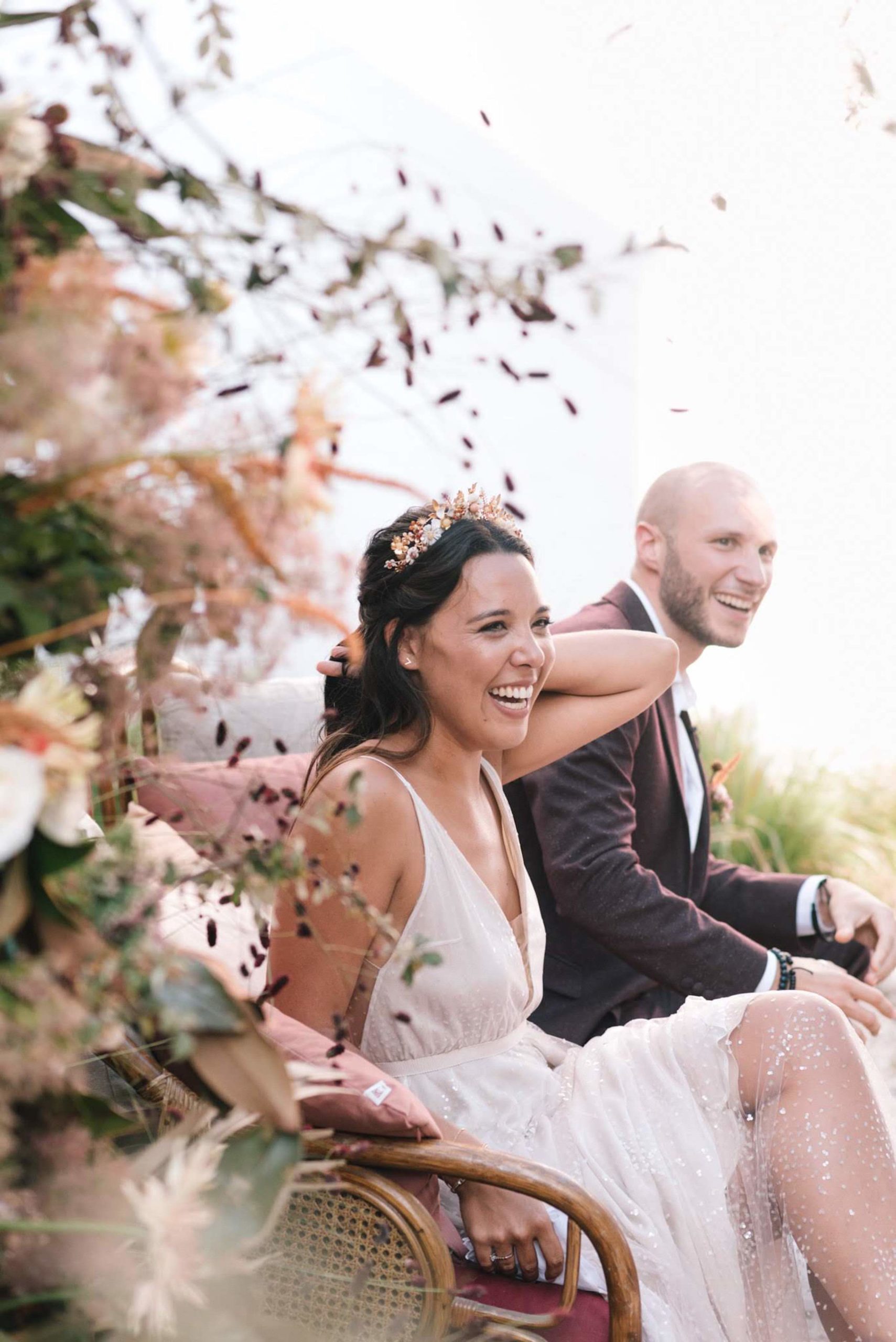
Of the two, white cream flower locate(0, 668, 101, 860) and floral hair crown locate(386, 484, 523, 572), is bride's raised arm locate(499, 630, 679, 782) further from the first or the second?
white cream flower locate(0, 668, 101, 860)

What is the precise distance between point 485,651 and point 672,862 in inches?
42.9

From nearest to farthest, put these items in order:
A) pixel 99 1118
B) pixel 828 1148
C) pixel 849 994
A: pixel 99 1118 → pixel 828 1148 → pixel 849 994

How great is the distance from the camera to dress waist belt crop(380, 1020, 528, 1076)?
2027 millimetres

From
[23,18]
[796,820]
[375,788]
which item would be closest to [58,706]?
[23,18]

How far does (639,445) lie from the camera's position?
6531mm

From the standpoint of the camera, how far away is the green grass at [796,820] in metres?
5.43

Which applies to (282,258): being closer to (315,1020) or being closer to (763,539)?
(315,1020)

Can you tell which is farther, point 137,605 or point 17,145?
point 137,605

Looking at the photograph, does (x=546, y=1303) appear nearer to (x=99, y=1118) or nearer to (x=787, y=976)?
(x=787, y=976)

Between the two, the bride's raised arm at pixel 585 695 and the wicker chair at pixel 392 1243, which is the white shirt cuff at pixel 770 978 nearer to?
the bride's raised arm at pixel 585 695

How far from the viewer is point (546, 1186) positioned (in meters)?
1.55

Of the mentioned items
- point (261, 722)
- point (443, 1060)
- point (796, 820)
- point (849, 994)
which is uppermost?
point (849, 994)

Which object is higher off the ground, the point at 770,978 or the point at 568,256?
the point at 568,256

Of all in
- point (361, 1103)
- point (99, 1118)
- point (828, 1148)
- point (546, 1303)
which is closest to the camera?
point (99, 1118)
